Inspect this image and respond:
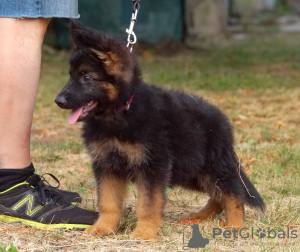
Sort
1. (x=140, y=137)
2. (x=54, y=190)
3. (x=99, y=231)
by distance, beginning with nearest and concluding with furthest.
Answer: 1. (x=140, y=137)
2. (x=99, y=231)
3. (x=54, y=190)

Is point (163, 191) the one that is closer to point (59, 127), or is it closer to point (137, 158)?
point (137, 158)

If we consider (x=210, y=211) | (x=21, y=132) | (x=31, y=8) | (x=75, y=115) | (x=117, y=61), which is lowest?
(x=210, y=211)

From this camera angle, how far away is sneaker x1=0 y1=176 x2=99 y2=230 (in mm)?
3449

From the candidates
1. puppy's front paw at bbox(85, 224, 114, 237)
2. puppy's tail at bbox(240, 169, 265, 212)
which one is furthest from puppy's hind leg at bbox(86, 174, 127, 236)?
puppy's tail at bbox(240, 169, 265, 212)

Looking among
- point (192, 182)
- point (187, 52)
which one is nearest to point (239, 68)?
point (187, 52)

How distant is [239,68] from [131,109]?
8371 mm

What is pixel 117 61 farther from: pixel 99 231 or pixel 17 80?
pixel 99 231

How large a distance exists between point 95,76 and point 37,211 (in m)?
0.97

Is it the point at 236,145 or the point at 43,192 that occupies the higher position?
the point at 43,192

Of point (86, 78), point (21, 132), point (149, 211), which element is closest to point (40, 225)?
point (21, 132)

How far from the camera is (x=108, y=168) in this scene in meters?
3.34
